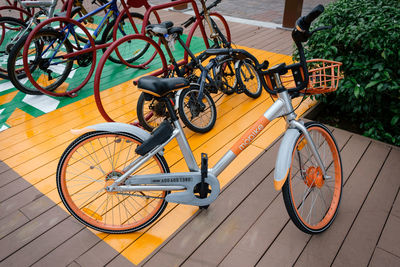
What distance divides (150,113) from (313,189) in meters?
1.65

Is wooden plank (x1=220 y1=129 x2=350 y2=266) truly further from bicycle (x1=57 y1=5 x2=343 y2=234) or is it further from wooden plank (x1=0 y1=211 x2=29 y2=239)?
wooden plank (x1=0 y1=211 x2=29 y2=239)

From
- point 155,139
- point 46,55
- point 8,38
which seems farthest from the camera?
point 8,38

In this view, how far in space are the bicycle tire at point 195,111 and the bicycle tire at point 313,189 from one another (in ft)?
3.33

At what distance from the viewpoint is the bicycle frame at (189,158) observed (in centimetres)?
156

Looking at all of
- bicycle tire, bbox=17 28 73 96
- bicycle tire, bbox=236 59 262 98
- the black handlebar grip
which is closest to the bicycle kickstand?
the black handlebar grip

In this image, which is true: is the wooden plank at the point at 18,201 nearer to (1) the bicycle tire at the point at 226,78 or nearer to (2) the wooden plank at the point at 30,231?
(2) the wooden plank at the point at 30,231

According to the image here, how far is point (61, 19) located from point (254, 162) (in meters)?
2.75

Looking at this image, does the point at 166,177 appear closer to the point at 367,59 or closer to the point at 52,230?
the point at 52,230

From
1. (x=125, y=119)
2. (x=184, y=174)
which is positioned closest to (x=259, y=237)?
(x=184, y=174)

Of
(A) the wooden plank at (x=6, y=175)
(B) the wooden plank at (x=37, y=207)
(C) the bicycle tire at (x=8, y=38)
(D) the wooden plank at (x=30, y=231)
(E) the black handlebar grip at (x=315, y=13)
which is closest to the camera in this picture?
(E) the black handlebar grip at (x=315, y=13)

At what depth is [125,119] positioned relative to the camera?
3.08 m

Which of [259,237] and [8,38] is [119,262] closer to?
[259,237]

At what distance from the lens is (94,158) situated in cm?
256

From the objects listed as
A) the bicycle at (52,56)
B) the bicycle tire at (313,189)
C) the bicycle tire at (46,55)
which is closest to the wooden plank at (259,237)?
the bicycle tire at (313,189)
